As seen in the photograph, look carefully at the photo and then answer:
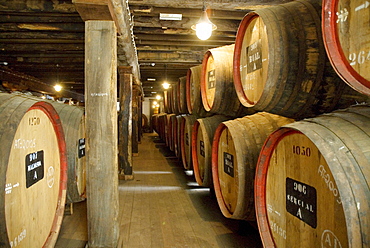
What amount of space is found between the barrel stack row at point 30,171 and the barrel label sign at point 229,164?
1626 mm

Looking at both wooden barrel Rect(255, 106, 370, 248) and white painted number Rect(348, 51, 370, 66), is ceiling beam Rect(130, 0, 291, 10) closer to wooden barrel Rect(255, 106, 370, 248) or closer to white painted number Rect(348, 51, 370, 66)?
wooden barrel Rect(255, 106, 370, 248)

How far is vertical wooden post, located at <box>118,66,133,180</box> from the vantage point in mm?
5863

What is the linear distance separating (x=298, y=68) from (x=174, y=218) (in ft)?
8.73

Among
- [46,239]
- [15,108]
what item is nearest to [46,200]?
[46,239]

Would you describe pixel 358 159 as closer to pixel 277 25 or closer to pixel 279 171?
pixel 279 171

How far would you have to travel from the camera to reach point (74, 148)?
10.1 feet

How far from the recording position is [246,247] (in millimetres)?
2875

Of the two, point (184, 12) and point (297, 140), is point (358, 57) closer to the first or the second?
point (297, 140)

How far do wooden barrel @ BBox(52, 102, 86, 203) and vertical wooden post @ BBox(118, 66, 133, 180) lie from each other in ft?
7.48

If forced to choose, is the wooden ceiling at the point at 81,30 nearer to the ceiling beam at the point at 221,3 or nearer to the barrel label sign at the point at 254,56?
the ceiling beam at the point at 221,3

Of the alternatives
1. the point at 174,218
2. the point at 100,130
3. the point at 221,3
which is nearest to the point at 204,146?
the point at 174,218

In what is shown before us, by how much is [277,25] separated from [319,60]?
0.38 m

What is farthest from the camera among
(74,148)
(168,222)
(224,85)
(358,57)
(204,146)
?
(204,146)

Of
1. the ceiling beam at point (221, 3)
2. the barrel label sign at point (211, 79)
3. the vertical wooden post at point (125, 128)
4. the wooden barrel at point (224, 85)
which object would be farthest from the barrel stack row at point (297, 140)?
the vertical wooden post at point (125, 128)
